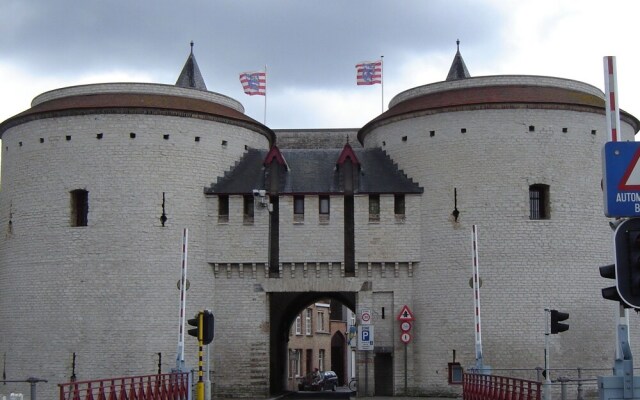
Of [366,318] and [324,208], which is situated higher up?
[324,208]

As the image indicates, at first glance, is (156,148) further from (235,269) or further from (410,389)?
(410,389)

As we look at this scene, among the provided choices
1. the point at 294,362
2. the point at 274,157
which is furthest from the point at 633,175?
the point at 294,362

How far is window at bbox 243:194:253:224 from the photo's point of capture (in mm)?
32875

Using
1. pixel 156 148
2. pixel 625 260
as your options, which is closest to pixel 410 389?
pixel 156 148

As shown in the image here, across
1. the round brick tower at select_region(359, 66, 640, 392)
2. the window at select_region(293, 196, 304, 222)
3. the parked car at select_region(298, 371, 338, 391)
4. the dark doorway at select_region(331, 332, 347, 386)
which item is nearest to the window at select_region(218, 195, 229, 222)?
the window at select_region(293, 196, 304, 222)

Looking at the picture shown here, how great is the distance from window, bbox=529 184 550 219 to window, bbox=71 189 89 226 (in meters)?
15.2

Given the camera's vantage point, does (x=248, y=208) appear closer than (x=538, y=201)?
No

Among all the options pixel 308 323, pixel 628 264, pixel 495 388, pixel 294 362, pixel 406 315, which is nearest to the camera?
pixel 628 264

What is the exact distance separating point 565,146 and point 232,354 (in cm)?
1346

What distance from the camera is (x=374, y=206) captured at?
33.0m

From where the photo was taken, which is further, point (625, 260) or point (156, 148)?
point (156, 148)

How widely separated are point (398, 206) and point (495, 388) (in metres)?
13.9

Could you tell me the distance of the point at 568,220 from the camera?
3156cm

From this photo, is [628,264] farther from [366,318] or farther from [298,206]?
[298,206]
